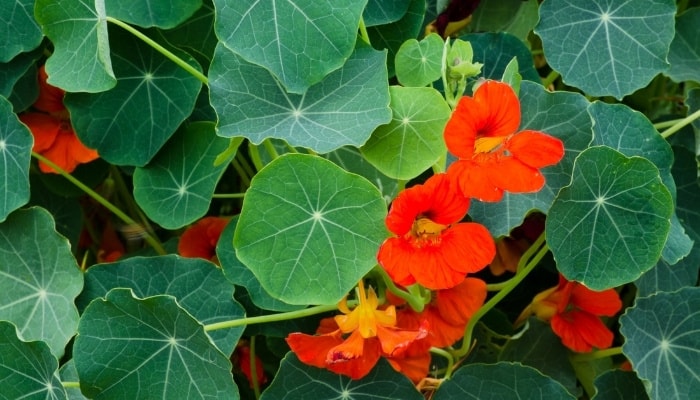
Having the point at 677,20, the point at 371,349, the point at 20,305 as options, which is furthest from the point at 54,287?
the point at 677,20

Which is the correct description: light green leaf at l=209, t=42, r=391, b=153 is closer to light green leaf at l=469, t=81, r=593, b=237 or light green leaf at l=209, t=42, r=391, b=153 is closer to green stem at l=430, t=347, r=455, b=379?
light green leaf at l=469, t=81, r=593, b=237

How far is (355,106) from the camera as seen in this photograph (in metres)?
1.10

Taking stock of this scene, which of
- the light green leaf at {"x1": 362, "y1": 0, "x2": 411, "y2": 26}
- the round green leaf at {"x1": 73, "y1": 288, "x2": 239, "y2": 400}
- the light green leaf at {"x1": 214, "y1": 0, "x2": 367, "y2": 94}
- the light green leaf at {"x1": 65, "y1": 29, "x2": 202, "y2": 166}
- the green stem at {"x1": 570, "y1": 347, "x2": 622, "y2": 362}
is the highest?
the light green leaf at {"x1": 214, "y1": 0, "x2": 367, "y2": 94}

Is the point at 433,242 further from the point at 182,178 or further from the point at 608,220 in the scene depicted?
the point at 182,178

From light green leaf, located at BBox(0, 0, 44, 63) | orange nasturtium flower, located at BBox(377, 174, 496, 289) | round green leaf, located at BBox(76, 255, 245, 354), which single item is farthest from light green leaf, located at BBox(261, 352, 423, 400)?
light green leaf, located at BBox(0, 0, 44, 63)

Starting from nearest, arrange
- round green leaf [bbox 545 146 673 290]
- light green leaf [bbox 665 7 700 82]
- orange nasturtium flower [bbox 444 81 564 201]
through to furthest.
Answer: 1. orange nasturtium flower [bbox 444 81 564 201]
2. round green leaf [bbox 545 146 673 290]
3. light green leaf [bbox 665 7 700 82]

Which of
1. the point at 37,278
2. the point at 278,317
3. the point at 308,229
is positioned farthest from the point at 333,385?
the point at 37,278

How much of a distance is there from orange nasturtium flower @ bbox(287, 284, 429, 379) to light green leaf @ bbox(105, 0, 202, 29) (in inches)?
18.4

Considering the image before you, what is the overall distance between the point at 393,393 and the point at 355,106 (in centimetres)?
38

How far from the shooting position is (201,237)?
1340mm

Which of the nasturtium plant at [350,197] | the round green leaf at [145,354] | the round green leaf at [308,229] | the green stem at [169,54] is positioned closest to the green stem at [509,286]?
the nasturtium plant at [350,197]

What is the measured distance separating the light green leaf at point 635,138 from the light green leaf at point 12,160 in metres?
0.78

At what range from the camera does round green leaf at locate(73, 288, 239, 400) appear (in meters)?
1.08

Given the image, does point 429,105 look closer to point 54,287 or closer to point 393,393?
point 393,393
